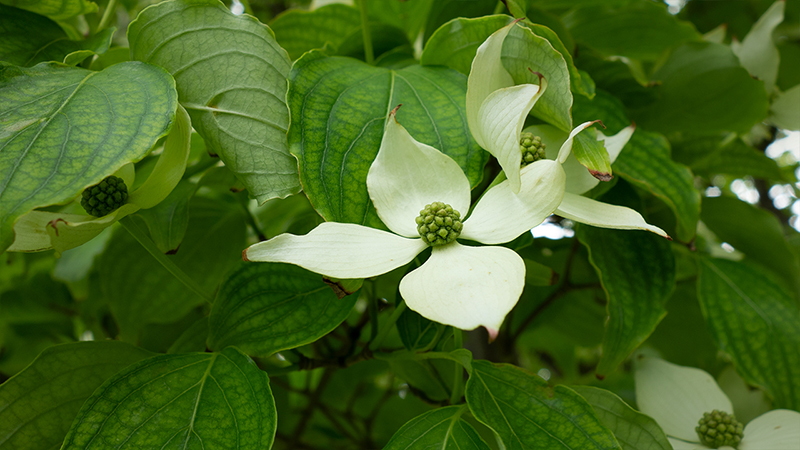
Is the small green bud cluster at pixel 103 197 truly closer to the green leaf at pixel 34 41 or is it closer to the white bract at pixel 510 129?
the green leaf at pixel 34 41

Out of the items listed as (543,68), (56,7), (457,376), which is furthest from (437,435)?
(56,7)

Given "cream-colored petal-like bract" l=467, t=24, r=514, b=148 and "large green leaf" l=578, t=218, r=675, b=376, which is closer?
"cream-colored petal-like bract" l=467, t=24, r=514, b=148

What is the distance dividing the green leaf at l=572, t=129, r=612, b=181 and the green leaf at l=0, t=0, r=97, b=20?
0.45m

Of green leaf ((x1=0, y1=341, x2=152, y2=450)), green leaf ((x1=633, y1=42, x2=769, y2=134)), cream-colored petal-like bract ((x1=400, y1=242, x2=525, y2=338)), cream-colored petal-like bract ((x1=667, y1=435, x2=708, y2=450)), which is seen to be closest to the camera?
cream-colored petal-like bract ((x1=400, y1=242, x2=525, y2=338))

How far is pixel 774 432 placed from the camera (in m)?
0.48

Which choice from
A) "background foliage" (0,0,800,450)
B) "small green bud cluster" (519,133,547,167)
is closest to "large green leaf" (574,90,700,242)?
"background foliage" (0,0,800,450)

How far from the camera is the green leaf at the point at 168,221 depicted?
0.41m

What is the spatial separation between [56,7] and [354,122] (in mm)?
310

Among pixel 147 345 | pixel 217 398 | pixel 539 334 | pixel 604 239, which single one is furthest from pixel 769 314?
pixel 147 345

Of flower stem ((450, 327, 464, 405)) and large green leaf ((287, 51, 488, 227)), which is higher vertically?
large green leaf ((287, 51, 488, 227))

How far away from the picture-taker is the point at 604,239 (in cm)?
48

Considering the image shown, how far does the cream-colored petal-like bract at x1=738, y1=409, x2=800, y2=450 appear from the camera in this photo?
0.46m

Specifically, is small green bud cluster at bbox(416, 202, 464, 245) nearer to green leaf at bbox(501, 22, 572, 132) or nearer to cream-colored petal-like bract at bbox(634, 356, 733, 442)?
green leaf at bbox(501, 22, 572, 132)

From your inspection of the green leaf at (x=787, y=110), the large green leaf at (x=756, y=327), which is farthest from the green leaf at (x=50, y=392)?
the green leaf at (x=787, y=110)
